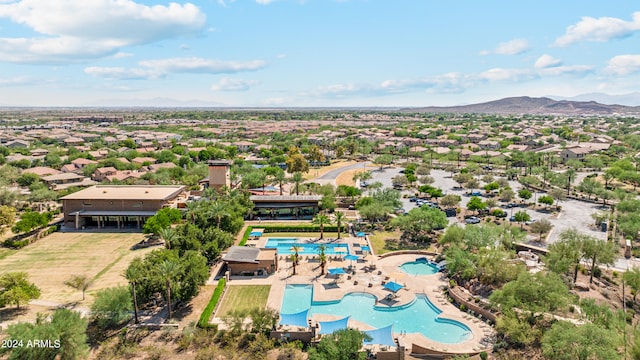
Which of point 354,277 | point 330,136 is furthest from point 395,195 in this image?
point 330,136

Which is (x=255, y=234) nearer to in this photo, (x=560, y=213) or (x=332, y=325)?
(x=332, y=325)

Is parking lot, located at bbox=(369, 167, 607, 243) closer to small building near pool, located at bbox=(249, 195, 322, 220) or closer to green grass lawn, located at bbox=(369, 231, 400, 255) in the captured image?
green grass lawn, located at bbox=(369, 231, 400, 255)

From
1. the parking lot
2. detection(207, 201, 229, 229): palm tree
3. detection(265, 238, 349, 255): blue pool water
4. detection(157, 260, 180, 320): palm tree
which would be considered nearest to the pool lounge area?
detection(265, 238, 349, 255): blue pool water

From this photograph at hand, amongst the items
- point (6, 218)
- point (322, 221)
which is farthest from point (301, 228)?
point (6, 218)

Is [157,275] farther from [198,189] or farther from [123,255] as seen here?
[198,189]

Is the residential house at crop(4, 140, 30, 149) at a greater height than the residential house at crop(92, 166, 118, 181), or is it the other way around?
the residential house at crop(4, 140, 30, 149)

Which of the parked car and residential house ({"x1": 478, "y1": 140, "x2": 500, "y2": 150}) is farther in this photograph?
residential house ({"x1": 478, "y1": 140, "x2": 500, "y2": 150})

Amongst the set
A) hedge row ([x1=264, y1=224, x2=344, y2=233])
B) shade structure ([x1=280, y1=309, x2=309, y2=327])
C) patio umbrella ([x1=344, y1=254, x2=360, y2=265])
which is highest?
hedge row ([x1=264, y1=224, x2=344, y2=233])
